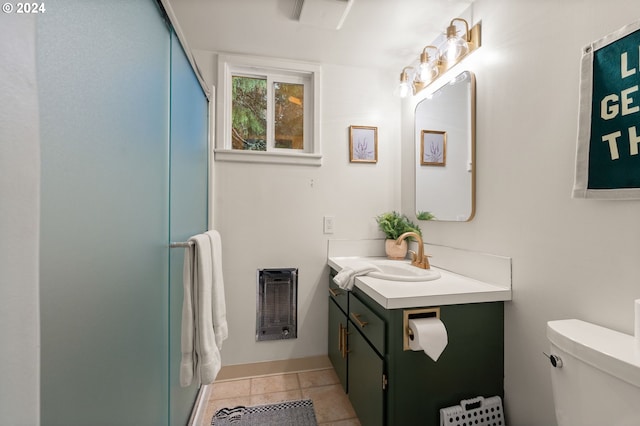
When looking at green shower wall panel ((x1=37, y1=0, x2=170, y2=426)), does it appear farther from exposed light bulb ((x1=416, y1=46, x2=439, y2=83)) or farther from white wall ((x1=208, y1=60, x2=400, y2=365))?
exposed light bulb ((x1=416, y1=46, x2=439, y2=83))

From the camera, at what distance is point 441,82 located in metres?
1.66

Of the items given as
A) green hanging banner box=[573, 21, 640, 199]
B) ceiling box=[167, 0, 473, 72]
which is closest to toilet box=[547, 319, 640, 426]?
green hanging banner box=[573, 21, 640, 199]

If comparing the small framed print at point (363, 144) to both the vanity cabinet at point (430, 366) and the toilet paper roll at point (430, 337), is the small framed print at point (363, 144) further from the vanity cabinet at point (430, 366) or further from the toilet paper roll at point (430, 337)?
the toilet paper roll at point (430, 337)

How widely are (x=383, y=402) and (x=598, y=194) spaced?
1.08 m

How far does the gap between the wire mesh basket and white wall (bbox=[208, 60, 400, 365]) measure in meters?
1.05

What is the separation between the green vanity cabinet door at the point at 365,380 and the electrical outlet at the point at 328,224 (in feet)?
2.47

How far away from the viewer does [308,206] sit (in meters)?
2.00

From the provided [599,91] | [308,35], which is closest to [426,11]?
[308,35]

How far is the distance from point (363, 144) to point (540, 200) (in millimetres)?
1244

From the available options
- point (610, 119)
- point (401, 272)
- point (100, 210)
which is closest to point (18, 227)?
point (100, 210)

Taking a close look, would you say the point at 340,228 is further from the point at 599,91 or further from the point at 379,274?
the point at 599,91

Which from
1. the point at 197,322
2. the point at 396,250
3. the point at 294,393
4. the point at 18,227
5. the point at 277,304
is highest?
the point at 18,227

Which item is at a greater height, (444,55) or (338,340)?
(444,55)

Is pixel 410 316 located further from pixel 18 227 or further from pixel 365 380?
pixel 18 227
